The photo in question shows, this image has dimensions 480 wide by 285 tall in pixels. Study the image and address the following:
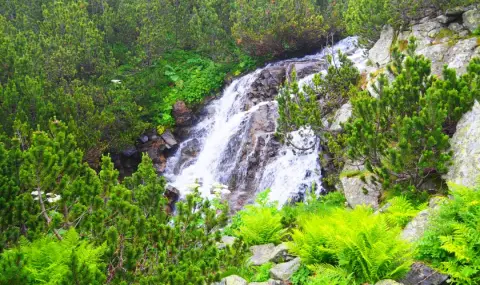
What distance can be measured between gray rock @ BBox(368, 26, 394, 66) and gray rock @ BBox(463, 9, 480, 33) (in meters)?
2.35

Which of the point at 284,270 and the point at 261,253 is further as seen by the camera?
the point at 261,253

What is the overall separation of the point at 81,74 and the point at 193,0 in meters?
9.72

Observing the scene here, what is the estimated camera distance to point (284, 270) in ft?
21.2

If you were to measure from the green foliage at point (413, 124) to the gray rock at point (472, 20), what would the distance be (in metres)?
4.09

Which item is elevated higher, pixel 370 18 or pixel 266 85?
pixel 370 18

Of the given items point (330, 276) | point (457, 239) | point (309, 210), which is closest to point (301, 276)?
point (330, 276)

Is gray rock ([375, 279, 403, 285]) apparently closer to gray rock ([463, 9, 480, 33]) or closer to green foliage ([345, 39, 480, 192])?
green foliage ([345, 39, 480, 192])

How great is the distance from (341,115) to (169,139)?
9276 mm

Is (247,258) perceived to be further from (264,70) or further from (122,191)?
(264,70)

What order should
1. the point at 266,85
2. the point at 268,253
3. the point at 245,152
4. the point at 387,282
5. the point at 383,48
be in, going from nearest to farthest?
the point at 387,282, the point at 268,253, the point at 383,48, the point at 245,152, the point at 266,85

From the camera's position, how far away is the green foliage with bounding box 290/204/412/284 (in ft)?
16.9

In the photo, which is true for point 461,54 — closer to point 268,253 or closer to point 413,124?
point 413,124

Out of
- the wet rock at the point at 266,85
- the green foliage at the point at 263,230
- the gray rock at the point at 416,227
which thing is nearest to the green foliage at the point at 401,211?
the gray rock at the point at 416,227

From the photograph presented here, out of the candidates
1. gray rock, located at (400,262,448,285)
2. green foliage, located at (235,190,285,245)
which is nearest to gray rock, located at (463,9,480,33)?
green foliage, located at (235,190,285,245)
